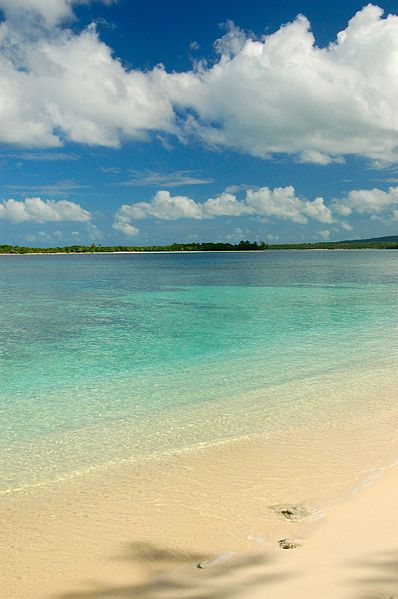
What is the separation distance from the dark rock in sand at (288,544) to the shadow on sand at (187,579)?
215 millimetres

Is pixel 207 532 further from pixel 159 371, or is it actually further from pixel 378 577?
pixel 159 371

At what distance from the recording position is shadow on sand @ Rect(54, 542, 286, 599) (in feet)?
13.7

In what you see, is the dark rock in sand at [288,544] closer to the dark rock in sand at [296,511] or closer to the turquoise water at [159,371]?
the dark rock in sand at [296,511]

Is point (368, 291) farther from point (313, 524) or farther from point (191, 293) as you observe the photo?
point (313, 524)

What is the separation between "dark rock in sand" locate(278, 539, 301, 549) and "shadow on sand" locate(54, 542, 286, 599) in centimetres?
22

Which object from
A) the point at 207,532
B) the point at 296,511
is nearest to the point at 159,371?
the point at 296,511

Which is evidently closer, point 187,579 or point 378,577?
point 378,577

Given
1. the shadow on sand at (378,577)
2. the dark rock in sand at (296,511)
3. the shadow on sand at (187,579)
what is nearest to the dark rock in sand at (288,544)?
the shadow on sand at (187,579)

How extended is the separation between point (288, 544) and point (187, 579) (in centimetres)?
102

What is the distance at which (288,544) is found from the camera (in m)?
4.80

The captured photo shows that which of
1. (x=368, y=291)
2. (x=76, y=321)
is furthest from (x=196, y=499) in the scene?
(x=368, y=291)

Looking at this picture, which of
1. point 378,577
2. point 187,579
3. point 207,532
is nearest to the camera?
point 378,577

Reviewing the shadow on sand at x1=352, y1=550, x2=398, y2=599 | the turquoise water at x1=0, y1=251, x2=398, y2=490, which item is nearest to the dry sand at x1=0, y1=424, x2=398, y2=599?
the shadow on sand at x1=352, y1=550, x2=398, y2=599

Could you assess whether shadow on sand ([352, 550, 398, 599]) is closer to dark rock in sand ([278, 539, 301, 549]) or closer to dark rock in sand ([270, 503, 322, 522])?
dark rock in sand ([278, 539, 301, 549])
